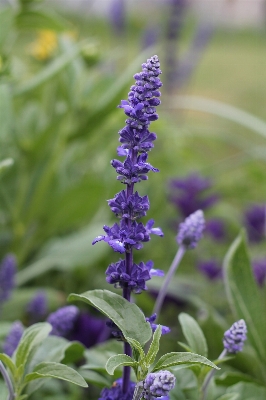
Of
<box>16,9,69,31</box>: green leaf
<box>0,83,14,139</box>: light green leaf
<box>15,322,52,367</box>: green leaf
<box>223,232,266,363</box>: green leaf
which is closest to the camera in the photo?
<box>15,322,52,367</box>: green leaf

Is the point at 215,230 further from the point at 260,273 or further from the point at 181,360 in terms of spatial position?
the point at 181,360

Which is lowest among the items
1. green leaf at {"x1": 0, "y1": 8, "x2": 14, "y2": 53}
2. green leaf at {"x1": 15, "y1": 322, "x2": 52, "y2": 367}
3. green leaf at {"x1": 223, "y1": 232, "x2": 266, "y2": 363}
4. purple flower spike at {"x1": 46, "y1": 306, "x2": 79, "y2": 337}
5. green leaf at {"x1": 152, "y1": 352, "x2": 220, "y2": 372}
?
green leaf at {"x1": 152, "y1": 352, "x2": 220, "y2": 372}

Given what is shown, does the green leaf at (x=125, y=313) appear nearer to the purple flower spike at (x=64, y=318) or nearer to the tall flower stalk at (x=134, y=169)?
the tall flower stalk at (x=134, y=169)

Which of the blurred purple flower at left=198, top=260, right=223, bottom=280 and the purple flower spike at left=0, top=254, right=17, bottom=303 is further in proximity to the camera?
the blurred purple flower at left=198, top=260, right=223, bottom=280

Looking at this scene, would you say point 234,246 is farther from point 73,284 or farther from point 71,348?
point 73,284

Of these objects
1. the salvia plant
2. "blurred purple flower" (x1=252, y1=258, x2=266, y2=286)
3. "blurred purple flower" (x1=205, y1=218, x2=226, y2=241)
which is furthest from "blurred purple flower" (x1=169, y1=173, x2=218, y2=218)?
the salvia plant

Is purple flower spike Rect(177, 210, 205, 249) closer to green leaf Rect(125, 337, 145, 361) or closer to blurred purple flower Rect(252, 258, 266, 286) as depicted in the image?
green leaf Rect(125, 337, 145, 361)

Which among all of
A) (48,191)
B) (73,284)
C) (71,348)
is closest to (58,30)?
(48,191)
